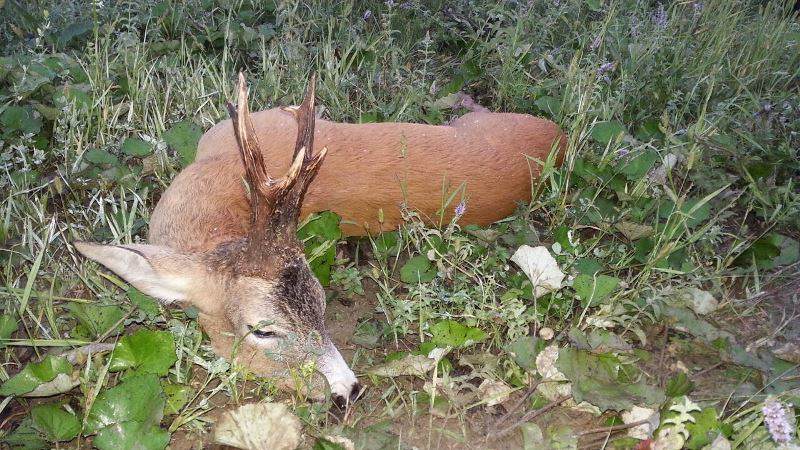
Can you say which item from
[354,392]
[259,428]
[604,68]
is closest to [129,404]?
[259,428]

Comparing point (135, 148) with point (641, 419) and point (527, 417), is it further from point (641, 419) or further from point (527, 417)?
point (641, 419)

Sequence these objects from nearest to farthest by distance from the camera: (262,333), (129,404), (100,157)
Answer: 1. (129,404)
2. (262,333)
3. (100,157)

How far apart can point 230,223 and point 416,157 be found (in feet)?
3.22

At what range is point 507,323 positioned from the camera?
11.4 ft

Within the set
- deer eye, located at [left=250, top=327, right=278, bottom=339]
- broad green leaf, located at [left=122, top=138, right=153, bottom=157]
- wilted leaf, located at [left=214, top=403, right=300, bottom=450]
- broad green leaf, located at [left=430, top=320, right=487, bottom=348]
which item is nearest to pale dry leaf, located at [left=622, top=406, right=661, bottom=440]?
broad green leaf, located at [left=430, top=320, right=487, bottom=348]

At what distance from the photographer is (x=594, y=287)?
134 inches

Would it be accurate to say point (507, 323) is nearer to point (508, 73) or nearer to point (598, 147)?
point (598, 147)

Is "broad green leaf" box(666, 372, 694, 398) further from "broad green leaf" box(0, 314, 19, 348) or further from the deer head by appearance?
"broad green leaf" box(0, 314, 19, 348)

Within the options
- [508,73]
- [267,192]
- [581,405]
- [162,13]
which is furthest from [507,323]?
[162,13]

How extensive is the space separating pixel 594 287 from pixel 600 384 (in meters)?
0.52

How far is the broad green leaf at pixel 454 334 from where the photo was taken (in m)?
3.36

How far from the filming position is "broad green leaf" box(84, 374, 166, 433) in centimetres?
285

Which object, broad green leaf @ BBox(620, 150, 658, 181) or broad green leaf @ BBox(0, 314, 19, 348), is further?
broad green leaf @ BBox(620, 150, 658, 181)

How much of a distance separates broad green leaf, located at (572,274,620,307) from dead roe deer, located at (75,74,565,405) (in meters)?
0.69
